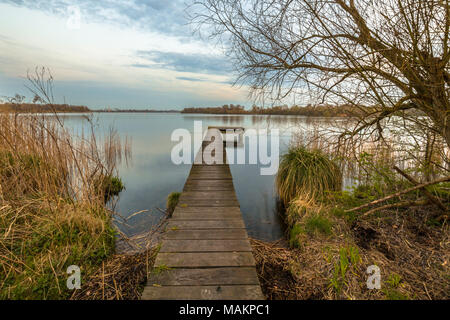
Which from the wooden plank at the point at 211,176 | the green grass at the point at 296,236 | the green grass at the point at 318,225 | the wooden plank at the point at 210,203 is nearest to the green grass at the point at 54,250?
the wooden plank at the point at 210,203

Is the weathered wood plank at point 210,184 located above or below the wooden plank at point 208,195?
above

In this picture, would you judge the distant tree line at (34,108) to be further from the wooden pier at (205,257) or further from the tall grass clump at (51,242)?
the wooden pier at (205,257)

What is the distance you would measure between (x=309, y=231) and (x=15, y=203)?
443 cm

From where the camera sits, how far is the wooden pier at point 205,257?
181 cm

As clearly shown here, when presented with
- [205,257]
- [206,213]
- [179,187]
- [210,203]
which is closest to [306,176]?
[210,203]

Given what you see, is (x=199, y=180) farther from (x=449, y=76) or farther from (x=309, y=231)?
(x=449, y=76)

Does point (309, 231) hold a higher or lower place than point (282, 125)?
lower

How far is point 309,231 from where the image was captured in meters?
3.40

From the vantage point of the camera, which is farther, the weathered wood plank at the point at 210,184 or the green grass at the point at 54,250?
the weathered wood plank at the point at 210,184

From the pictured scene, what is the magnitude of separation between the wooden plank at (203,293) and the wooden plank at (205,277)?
0.05 metres

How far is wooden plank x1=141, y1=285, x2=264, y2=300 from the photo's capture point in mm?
1747

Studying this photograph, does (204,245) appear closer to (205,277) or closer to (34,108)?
(205,277)

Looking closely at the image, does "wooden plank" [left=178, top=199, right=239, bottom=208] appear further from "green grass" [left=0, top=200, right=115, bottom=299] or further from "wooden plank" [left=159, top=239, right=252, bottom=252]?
"green grass" [left=0, top=200, right=115, bottom=299]
